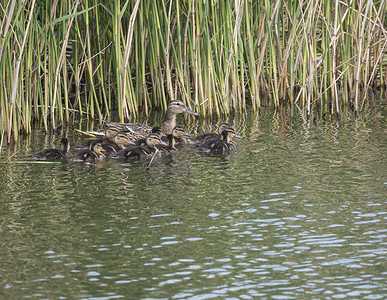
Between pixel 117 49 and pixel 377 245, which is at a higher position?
pixel 117 49

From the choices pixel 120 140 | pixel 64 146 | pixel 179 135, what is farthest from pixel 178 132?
pixel 64 146

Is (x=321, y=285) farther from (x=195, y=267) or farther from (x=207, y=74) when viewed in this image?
(x=207, y=74)

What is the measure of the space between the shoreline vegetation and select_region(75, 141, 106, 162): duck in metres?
1.01

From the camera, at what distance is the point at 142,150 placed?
755 centimetres

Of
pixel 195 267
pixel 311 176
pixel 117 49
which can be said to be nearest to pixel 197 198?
→ pixel 311 176

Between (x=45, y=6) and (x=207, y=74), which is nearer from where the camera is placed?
(x=45, y=6)

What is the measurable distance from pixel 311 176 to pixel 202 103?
3.36 metres

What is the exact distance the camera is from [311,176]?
6.28 m

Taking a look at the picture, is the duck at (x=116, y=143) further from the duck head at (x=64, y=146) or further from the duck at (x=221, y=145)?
the duck at (x=221, y=145)

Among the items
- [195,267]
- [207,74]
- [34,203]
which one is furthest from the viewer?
[207,74]

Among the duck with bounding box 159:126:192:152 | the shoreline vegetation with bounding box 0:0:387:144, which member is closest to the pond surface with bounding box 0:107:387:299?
the duck with bounding box 159:126:192:152

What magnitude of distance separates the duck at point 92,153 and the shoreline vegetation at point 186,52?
1.01 m

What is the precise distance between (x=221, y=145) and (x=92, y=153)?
128cm

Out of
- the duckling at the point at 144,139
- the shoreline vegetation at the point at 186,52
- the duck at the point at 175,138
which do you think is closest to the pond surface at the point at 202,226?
the duck at the point at 175,138
